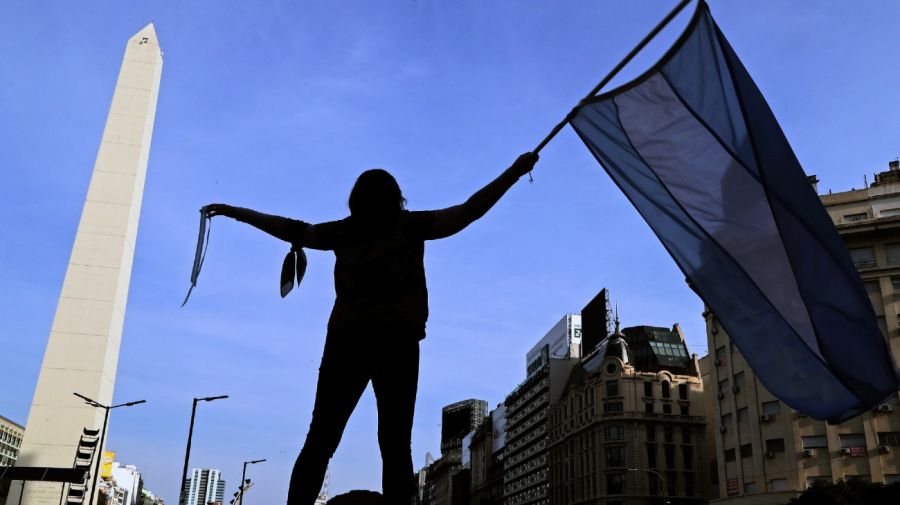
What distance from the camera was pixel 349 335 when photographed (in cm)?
389

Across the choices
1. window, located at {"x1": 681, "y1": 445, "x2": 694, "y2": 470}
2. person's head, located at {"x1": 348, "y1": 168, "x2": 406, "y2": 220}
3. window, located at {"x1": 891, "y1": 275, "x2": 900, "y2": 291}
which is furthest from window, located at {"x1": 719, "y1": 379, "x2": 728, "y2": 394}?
person's head, located at {"x1": 348, "y1": 168, "x2": 406, "y2": 220}

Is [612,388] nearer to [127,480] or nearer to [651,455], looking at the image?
[651,455]

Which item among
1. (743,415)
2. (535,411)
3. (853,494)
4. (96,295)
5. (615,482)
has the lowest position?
(853,494)

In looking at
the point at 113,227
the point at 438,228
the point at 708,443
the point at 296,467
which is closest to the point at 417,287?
the point at 438,228

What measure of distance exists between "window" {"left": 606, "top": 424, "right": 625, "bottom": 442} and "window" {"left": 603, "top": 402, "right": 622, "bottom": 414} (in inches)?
64.1

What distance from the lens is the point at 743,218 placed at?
5.01 meters

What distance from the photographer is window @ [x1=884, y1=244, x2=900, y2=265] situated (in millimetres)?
52203

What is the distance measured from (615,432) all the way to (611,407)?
109 inches

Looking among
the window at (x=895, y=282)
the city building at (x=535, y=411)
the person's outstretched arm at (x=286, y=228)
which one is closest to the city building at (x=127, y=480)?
the city building at (x=535, y=411)

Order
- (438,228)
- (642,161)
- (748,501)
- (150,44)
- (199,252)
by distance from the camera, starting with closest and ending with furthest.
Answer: (438,228) → (199,252) → (642,161) → (150,44) → (748,501)

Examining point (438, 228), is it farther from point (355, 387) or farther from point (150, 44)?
point (150, 44)

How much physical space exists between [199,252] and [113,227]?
40275mm

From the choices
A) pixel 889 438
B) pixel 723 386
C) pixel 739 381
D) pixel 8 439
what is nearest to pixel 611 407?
pixel 723 386

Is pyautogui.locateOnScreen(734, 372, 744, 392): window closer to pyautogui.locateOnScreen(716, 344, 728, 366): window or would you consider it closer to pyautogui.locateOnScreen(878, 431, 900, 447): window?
pyautogui.locateOnScreen(716, 344, 728, 366): window
